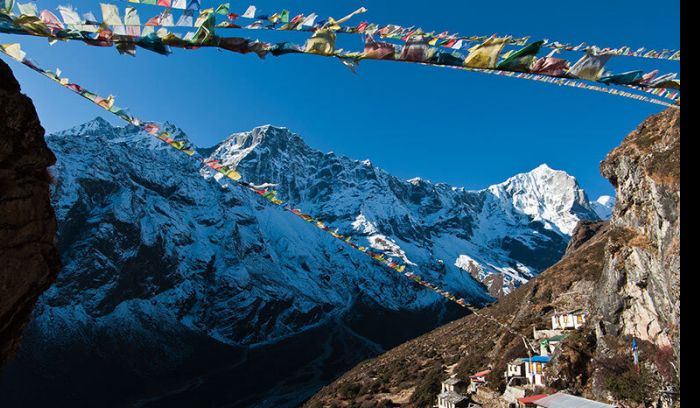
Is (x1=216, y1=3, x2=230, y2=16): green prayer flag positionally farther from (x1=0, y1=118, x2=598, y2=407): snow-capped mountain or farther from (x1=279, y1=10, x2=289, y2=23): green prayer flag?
(x1=0, y1=118, x2=598, y2=407): snow-capped mountain

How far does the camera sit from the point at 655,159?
20.0 m

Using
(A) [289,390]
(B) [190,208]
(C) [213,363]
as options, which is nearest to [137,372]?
(C) [213,363]

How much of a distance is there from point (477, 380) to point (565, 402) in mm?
11670

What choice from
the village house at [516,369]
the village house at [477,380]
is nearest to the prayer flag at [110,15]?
the village house at [516,369]

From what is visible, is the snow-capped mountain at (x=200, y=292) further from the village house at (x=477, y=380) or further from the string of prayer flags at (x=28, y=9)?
the string of prayer flags at (x=28, y=9)

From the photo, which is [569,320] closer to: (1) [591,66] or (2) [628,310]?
(2) [628,310]

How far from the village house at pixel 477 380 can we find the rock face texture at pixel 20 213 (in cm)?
3017

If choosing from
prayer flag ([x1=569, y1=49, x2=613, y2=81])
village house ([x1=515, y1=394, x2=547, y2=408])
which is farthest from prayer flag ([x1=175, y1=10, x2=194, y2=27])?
village house ([x1=515, y1=394, x2=547, y2=408])

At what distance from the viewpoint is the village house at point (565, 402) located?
18766 millimetres

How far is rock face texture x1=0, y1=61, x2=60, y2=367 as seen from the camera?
3.70 m

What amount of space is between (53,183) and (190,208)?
147 metres

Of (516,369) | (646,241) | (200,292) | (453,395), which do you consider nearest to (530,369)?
(516,369)

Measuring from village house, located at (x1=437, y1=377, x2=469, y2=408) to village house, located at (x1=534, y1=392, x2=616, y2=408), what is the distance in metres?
7.17

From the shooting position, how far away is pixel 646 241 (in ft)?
68.5
